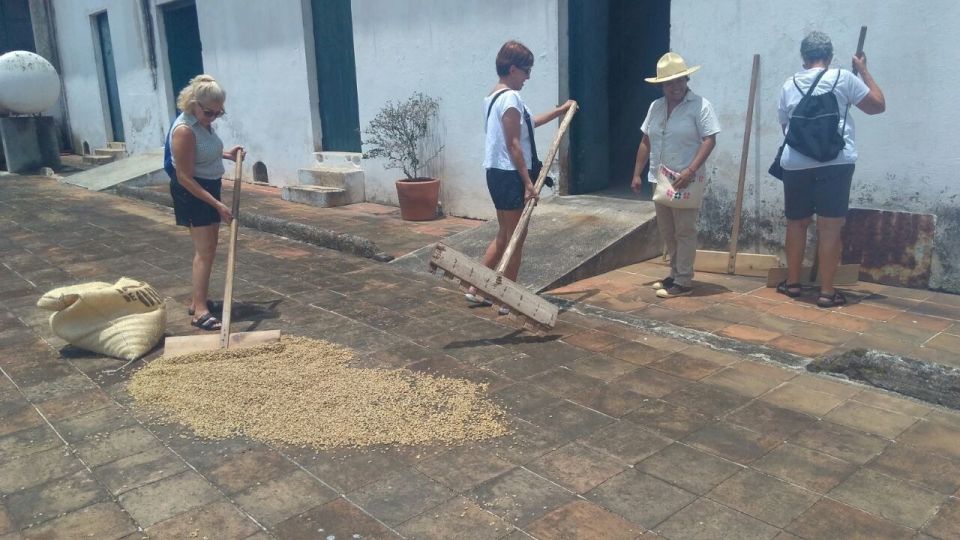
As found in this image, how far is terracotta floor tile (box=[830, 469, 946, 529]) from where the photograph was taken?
2.68 m

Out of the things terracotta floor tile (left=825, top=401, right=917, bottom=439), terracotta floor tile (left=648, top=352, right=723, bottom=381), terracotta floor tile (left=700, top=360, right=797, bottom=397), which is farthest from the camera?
terracotta floor tile (left=648, top=352, right=723, bottom=381)

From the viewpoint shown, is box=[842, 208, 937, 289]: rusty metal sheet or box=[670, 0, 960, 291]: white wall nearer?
box=[670, 0, 960, 291]: white wall

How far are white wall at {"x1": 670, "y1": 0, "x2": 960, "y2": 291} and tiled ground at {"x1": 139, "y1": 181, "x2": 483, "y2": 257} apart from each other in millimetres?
2895

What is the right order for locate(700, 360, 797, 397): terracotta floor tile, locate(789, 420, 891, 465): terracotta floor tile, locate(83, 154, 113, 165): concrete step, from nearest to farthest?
locate(789, 420, 891, 465): terracotta floor tile → locate(700, 360, 797, 397): terracotta floor tile → locate(83, 154, 113, 165): concrete step

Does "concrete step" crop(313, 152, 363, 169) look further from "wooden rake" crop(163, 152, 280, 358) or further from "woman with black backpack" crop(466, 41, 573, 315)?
"wooden rake" crop(163, 152, 280, 358)

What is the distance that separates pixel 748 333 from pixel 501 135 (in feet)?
6.64

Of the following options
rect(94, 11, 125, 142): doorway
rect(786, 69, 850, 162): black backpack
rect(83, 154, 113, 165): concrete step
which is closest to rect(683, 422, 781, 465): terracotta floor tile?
rect(786, 69, 850, 162): black backpack

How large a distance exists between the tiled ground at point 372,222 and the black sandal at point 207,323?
2.17m

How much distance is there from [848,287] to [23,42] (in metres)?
20.7

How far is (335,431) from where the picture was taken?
11.3 ft

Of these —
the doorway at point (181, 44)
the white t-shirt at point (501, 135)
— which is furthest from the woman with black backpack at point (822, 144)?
the doorway at point (181, 44)

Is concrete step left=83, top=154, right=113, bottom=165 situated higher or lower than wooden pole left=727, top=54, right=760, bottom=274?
lower

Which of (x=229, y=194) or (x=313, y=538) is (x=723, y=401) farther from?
(x=229, y=194)

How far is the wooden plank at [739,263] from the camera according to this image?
581 cm
